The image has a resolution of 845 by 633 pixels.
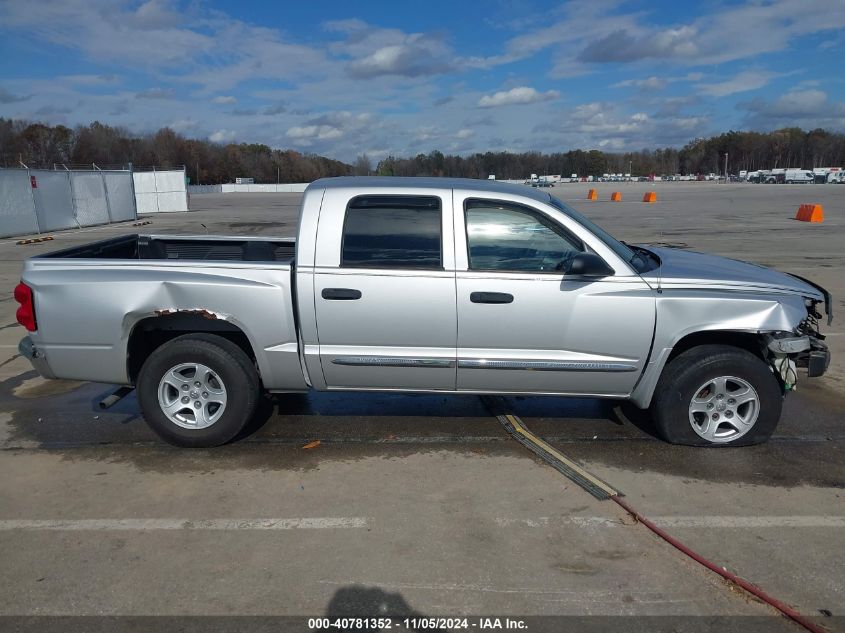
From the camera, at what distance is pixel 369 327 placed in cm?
444

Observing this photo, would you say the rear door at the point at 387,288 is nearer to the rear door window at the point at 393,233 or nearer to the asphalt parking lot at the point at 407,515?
the rear door window at the point at 393,233

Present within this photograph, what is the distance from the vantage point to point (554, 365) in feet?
14.6

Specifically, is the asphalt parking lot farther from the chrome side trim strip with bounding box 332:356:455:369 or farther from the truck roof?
the truck roof

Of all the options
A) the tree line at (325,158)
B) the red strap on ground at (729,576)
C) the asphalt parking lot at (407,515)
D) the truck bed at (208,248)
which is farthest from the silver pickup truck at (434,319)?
the tree line at (325,158)

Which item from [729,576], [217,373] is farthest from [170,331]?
[729,576]

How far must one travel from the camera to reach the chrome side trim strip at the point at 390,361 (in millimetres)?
4480

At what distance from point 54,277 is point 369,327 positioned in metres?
2.30

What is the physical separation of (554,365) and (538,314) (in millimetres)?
390

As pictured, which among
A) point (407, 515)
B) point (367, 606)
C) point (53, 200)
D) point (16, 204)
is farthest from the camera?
point (53, 200)

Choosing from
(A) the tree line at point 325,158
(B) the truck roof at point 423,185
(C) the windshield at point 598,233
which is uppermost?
(A) the tree line at point 325,158

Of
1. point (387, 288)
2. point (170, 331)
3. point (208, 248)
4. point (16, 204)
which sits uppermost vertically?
point (16, 204)

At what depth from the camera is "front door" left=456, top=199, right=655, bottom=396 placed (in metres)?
4.35

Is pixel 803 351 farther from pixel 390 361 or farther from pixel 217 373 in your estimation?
pixel 217 373

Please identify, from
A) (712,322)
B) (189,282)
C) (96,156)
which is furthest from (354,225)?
(96,156)
